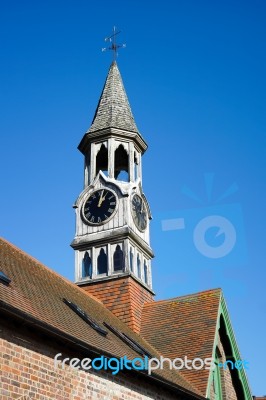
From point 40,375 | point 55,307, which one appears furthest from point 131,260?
point 40,375

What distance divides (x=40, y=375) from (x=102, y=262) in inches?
490

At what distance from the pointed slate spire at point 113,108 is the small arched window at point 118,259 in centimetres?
612

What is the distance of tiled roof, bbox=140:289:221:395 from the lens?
755 inches

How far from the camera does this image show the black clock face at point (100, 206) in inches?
963

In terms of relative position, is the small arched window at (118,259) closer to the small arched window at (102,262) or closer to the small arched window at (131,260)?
the small arched window at (131,260)

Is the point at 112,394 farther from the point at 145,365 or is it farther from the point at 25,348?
the point at 25,348

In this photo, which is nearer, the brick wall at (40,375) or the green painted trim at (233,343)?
the brick wall at (40,375)

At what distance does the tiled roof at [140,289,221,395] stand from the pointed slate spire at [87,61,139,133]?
8625 millimetres

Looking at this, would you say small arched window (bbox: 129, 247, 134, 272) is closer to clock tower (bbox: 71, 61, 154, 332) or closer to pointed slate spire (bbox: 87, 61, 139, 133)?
clock tower (bbox: 71, 61, 154, 332)

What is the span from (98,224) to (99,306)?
4.28m

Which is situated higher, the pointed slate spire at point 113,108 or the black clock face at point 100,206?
the pointed slate spire at point 113,108

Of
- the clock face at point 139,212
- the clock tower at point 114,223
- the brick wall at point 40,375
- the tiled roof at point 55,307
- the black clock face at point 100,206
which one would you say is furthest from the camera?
the clock face at point 139,212

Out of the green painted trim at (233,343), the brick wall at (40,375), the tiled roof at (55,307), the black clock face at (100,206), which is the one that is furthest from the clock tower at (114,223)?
the brick wall at (40,375)

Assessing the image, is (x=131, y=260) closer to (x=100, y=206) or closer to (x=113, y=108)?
(x=100, y=206)
